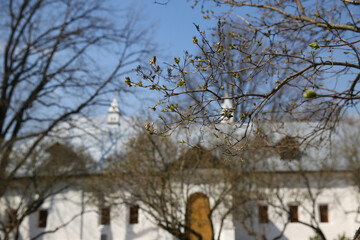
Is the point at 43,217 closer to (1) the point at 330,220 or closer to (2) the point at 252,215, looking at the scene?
(2) the point at 252,215

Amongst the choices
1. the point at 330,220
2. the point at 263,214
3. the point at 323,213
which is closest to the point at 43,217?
the point at 263,214

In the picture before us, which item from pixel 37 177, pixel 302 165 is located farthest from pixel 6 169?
pixel 302 165

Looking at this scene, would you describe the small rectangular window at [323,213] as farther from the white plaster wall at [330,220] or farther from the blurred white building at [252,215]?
the white plaster wall at [330,220]

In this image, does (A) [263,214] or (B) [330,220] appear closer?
(A) [263,214]

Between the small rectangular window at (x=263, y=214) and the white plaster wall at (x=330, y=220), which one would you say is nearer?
the small rectangular window at (x=263, y=214)

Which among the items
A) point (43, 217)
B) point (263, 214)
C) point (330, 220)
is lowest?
point (330, 220)

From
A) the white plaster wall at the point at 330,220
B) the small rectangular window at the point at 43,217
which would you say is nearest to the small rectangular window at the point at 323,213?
the white plaster wall at the point at 330,220

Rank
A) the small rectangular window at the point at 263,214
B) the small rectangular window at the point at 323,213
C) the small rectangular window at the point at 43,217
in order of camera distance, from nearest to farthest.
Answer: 1. the small rectangular window at the point at 263,214
2. the small rectangular window at the point at 323,213
3. the small rectangular window at the point at 43,217

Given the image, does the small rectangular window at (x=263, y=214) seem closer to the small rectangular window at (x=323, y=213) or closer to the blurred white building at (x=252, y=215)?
the blurred white building at (x=252, y=215)

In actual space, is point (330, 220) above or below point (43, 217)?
below

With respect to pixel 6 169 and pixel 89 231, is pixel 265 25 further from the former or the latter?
pixel 89 231

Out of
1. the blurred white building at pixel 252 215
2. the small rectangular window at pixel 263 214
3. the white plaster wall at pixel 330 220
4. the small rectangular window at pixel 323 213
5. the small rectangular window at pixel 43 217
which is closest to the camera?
the small rectangular window at pixel 263 214

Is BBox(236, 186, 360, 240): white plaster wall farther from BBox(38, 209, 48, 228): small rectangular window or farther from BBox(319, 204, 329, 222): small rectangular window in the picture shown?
BBox(38, 209, 48, 228): small rectangular window

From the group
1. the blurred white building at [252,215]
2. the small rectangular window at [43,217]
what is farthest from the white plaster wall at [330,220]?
the small rectangular window at [43,217]
